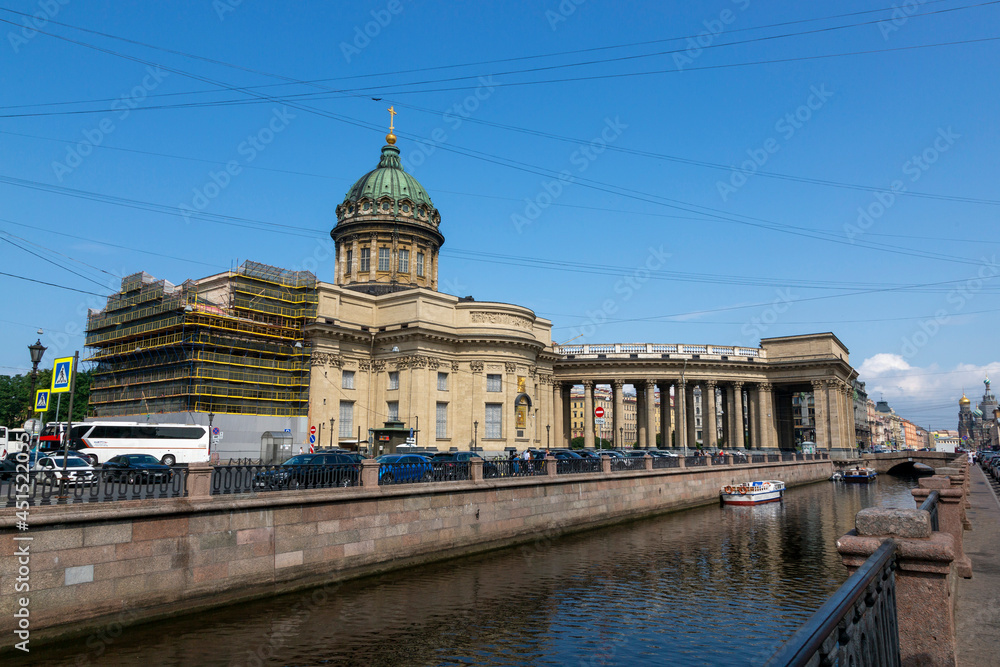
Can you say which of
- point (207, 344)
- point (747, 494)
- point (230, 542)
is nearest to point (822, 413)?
point (747, 494)

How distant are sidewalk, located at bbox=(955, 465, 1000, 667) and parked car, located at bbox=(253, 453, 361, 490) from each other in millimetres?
15471

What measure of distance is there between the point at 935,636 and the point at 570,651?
27.9ft

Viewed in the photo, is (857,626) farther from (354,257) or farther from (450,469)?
(354,257)

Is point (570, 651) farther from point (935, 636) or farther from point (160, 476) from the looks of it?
point (160, 476)

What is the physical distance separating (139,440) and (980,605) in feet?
128

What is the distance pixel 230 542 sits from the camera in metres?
17.1

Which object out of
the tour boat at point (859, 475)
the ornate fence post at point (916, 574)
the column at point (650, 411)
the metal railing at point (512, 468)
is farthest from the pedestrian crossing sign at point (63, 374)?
the tour boat at point (859, 475)

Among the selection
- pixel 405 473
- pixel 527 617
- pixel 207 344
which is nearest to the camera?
pixel 527 617

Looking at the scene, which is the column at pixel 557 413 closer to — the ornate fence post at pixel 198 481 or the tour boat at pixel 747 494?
the tour boat at pixel 747 494

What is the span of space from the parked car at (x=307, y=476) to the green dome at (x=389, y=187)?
54.2m

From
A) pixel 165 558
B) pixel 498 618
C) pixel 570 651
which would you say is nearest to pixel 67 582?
pixel 165 558

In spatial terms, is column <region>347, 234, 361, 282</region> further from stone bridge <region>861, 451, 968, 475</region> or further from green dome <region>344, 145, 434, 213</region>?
stone bridge <region>861, 451, 968, 475</region>

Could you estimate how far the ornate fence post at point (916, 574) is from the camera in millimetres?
6562

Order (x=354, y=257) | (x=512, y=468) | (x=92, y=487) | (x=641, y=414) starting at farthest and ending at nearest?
1. (x=641, y=414)
2. (x=354, y=257)
3. (x=512, y=468)
4. (x=92, y=487)
